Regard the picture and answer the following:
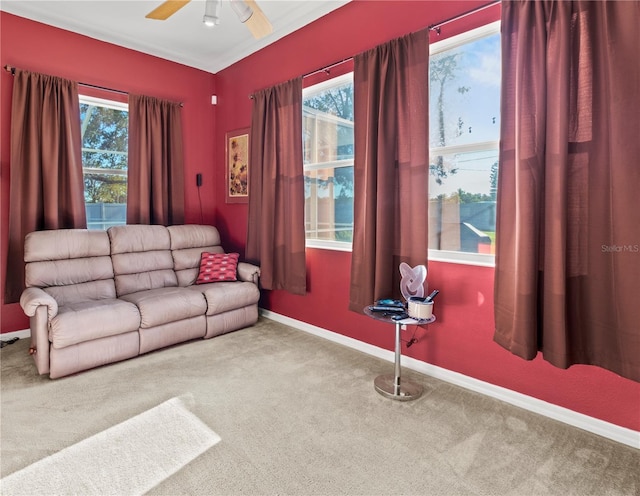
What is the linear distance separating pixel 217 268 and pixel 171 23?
2.38 m

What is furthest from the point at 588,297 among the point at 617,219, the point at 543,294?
the point at 617,219

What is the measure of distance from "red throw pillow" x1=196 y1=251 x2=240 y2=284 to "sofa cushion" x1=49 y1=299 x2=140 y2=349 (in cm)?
93

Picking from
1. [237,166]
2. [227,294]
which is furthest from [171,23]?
[227,294]

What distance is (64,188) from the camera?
3469 mm

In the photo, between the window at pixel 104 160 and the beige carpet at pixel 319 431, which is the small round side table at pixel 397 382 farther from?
the window at pixel 104 160

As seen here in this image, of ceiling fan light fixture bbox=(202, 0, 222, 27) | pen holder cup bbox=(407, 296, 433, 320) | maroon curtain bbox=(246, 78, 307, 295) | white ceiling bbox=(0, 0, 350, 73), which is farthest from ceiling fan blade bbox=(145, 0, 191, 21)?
pen holder cup bbox=(407, 296, 433, 320)

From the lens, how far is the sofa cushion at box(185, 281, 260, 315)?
10.9 ft

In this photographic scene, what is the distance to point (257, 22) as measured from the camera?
235cm

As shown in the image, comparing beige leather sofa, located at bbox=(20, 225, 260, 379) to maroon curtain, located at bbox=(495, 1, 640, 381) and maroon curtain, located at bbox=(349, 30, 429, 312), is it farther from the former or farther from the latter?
maroon curtain, located at bbox=(495, 1, 640, 381)

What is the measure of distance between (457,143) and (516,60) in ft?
1.97

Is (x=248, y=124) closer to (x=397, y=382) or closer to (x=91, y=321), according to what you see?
(x=91, y=321)

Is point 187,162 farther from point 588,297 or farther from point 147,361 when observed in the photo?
point 588,297

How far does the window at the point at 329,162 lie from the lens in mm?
3289

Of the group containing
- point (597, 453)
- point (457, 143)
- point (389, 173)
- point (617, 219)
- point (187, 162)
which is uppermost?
point (187, 162)
